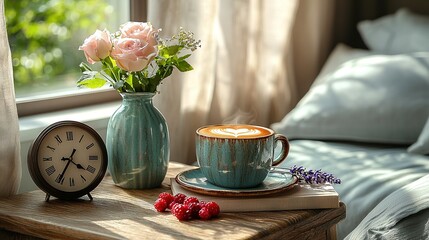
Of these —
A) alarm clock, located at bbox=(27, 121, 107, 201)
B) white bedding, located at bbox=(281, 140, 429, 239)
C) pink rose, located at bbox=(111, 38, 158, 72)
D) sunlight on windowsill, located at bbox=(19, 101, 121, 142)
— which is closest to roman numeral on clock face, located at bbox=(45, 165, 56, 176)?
alarm clock, located at bbox=(27, 121, 107, 201)

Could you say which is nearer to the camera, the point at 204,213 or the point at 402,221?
the point at 204,213

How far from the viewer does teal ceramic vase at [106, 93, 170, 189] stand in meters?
1.74

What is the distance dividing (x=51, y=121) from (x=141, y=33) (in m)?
0.56

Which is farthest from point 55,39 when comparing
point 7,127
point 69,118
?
point 7,127

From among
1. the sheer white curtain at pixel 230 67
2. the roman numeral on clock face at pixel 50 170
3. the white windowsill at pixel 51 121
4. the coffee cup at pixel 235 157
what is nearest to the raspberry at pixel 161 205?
the coffee cup at pixel 235 157

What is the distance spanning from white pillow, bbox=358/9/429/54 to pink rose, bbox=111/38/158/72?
1397 millimetres

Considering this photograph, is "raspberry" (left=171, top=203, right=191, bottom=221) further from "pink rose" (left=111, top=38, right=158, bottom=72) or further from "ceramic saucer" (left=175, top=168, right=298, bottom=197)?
"pink rose" (left=111, top=38, right=158, bottom=72)

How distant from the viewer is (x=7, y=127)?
176 cm

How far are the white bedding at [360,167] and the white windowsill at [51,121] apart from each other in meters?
0.51

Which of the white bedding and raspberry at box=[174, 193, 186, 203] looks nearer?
raspberry at box=[174, 193, 186, 203]

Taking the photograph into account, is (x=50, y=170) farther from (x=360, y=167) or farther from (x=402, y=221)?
(x=360, y=167)

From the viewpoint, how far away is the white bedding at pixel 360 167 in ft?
6.81

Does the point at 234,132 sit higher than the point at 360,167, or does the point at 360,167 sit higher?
the point at 234,132

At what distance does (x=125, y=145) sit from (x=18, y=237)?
28 centimetres
